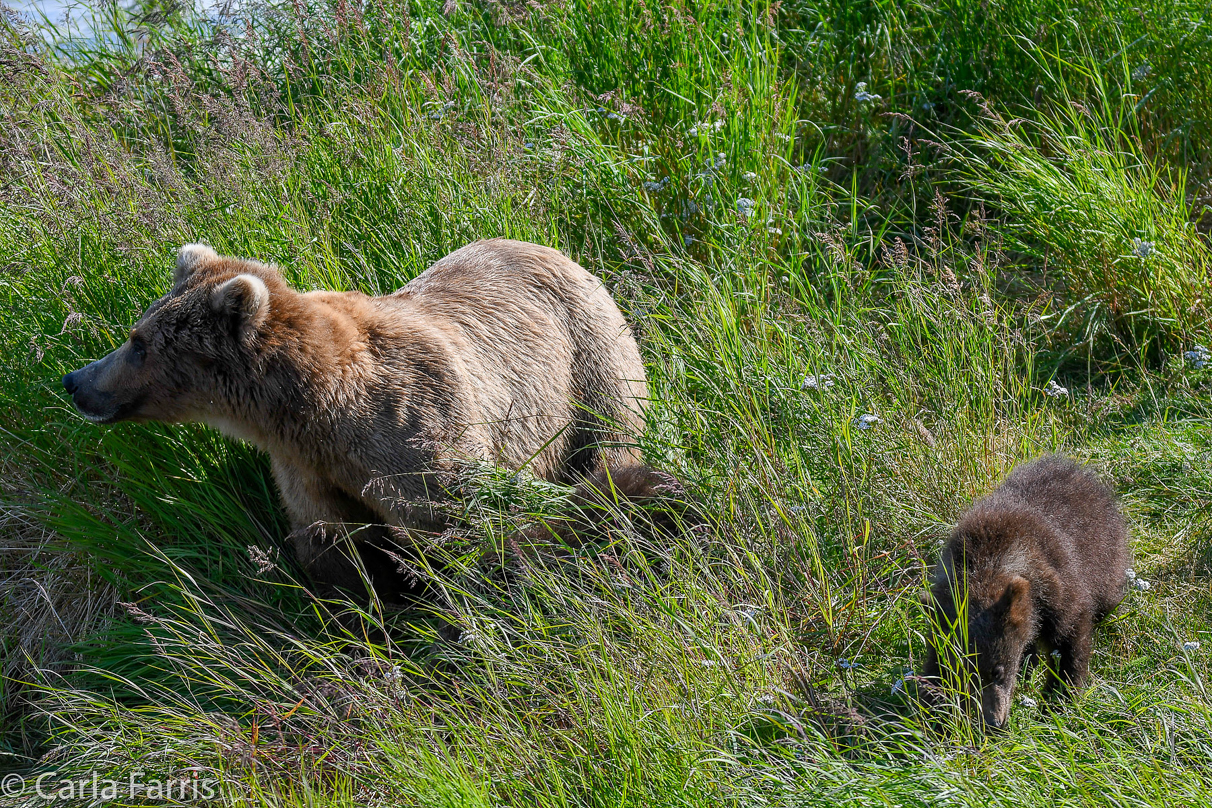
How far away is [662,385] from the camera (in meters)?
4.64

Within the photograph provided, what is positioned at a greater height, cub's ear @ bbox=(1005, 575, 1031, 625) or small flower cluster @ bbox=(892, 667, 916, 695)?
cub's ear @ bbox=(1005, 575, 1031, 625)

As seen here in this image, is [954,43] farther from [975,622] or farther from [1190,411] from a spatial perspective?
[975,622]

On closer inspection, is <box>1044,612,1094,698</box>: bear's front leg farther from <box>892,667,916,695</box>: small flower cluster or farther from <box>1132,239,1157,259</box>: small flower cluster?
<box>1132,239,1157,259</box>: small flower cluster

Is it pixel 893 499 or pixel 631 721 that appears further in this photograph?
pixel 893 499

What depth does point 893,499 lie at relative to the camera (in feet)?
13.3

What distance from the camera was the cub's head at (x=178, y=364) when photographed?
3988 mm

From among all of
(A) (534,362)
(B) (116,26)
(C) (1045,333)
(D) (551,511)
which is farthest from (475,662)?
(B) (116,26)

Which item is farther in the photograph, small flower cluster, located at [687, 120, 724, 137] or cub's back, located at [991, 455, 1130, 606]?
small flower cluster, located at [687, 120, 724, 137]

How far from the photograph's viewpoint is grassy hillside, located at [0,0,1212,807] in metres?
3.05

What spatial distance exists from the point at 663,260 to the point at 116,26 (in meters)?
4.50

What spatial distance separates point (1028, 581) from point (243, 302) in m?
2.97

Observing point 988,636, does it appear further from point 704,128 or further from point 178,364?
point 704,128

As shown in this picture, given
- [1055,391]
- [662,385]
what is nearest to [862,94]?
[1055,391]

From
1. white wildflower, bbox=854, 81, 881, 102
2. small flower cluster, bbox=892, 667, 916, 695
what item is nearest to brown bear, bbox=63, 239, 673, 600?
small flower cluster, bbox=892, 667, 916, 695
